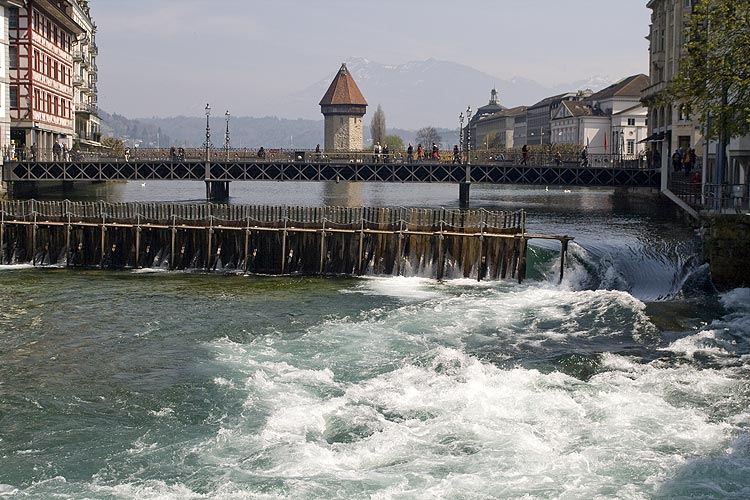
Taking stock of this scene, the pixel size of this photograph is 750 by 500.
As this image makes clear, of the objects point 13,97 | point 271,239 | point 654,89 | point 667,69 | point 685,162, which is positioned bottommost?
point 271,239

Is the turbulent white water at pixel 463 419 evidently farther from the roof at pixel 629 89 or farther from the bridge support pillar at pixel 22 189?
the roof at pixel 629 89

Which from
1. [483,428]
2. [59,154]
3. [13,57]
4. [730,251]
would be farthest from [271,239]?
[13,57]

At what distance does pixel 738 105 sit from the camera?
34.9m

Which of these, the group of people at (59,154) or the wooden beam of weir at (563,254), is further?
the group of people at (59,154)

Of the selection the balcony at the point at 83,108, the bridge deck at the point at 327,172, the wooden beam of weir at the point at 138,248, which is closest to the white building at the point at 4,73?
the bridge deck at the point at 327,172

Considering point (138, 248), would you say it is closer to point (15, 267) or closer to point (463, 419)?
point (15, 267)

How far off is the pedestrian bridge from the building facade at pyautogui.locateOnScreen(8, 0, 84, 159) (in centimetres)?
307

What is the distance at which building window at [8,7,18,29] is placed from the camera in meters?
81.2

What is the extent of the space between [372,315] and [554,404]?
1146cm

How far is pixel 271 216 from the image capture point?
43500 millimetres

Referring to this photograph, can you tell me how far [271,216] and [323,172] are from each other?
33.7 m

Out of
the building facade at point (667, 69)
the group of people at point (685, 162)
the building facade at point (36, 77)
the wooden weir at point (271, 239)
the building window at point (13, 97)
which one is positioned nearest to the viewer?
the wooden weir at point (271, 239)

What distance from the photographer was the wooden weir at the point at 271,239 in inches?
1608

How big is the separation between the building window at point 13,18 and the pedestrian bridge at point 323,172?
13.6m
